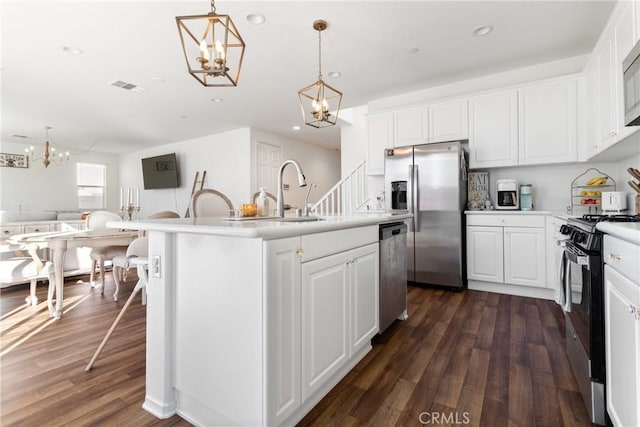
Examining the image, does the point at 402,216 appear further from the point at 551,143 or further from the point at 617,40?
the point at 551,143

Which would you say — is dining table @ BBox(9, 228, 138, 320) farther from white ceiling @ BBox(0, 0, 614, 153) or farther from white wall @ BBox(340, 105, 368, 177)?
white wall @ BBox(340, 105, 368, 177)

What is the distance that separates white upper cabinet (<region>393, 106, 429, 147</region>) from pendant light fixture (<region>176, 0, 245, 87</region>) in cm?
229

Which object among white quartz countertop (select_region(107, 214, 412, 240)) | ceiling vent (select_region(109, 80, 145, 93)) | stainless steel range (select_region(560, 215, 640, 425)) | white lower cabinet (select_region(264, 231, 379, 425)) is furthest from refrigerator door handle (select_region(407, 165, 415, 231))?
ceiling vent (select_region(109, 80, 145, 93))

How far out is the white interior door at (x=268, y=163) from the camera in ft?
21.8

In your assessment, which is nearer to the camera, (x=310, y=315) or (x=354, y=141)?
(x=310, y=315)

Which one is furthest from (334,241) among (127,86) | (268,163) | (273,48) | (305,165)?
(305,165)

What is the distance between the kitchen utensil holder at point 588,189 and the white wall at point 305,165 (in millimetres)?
5197

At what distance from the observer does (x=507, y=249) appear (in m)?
3.38

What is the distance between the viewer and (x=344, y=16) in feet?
8.73

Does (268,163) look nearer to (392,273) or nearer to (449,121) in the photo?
(449,121)

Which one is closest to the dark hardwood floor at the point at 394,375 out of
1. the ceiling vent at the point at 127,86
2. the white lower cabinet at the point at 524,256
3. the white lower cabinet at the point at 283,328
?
the white lower cabinet at the point at 283,328

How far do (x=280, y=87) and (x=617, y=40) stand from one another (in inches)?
138

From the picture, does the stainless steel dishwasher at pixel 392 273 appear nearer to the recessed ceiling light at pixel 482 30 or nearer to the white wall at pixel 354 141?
the recessed ceiling light at pixel 482 30

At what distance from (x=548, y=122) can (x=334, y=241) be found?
130 inches
